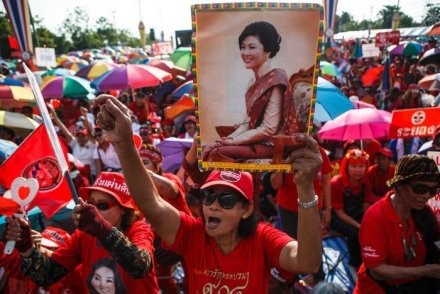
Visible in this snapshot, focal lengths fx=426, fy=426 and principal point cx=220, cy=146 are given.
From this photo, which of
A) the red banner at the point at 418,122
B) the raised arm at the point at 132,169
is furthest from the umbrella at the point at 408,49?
the raised arm at the point at 132,169

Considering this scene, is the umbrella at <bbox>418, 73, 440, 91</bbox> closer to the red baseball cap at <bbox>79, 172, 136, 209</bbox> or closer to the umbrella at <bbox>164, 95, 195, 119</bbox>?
the umbrella at <bbox>164, 95, 195, 119</bbox>

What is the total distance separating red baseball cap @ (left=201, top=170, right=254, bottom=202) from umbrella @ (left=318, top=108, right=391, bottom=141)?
3.29 metres

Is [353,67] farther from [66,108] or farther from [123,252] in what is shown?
[123,252]


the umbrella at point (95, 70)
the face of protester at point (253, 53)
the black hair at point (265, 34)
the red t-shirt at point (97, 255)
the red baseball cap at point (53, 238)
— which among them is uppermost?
the black hair at point (265, 34)

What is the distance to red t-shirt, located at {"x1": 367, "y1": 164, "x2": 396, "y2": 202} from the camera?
15.5ft

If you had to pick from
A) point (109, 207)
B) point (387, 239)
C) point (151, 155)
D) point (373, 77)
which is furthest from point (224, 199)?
point (373, 77)

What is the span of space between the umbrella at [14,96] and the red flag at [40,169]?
3017mm

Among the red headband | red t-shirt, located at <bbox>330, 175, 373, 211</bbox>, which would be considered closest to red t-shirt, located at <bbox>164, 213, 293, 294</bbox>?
the red headband

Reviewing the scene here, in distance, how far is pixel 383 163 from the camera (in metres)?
4.72

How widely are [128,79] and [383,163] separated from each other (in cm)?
615

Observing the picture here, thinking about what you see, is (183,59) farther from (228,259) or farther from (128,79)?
(228,259)

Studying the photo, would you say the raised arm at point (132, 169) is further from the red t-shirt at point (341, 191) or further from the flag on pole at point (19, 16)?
the flag on pole at point (19, 16)

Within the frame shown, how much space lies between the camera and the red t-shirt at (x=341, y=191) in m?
4.71

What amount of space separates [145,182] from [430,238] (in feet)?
6.21
